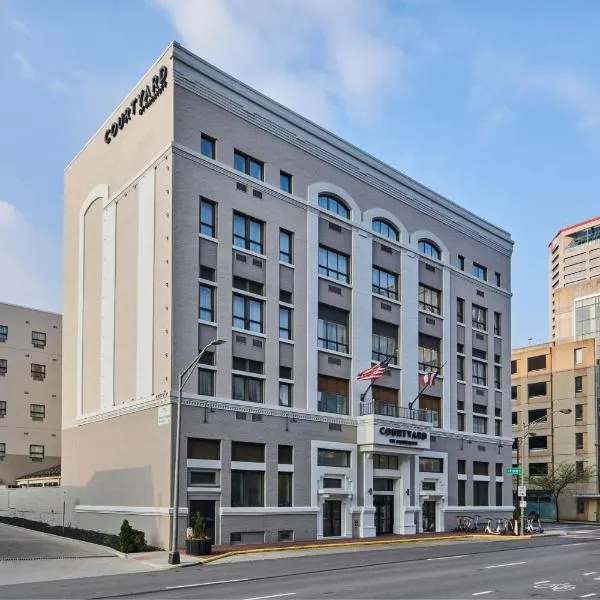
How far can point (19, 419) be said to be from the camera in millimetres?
71000

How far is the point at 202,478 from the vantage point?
137 ft

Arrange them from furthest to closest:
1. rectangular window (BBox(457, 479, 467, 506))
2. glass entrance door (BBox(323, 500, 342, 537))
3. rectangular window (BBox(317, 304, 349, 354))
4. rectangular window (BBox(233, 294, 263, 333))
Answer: rectangular window (BBox(457, 479, 467, 506)), rectangular window (BBox(317, 304, 349, 354)), glass entrance door (BBox(323, 500, 342, 537)), rectangular window (BBox(233, 294, 263, 333))

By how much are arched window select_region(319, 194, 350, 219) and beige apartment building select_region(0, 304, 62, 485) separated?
34.1 m

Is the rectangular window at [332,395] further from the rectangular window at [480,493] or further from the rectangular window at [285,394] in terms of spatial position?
the rectangular window at [480,493]

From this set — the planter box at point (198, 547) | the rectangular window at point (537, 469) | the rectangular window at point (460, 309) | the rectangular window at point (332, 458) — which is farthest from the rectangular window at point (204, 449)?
the rectangular window at point (537, 469)

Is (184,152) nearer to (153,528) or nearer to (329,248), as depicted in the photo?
(329,248)

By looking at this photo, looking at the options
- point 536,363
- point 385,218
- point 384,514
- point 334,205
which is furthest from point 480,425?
point 536,363

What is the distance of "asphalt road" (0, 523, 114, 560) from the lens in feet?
117

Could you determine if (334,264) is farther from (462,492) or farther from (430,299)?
(462,492)

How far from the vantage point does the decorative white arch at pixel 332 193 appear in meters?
50.2

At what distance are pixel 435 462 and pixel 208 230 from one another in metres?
24.9

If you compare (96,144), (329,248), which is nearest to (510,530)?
(329,248)

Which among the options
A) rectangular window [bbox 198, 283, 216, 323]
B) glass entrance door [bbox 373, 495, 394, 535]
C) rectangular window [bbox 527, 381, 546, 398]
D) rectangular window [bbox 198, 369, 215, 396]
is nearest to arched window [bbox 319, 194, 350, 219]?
rectangular window [bbox 198, 283, 216, 323]

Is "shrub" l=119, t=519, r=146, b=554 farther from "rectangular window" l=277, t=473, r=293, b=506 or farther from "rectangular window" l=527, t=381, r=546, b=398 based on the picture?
"rectangular window" l=527, t=381, r=546, b=398
